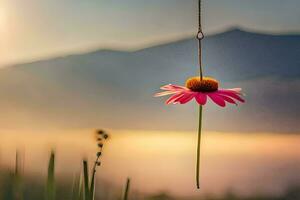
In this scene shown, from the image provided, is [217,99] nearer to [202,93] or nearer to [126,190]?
[202,93]

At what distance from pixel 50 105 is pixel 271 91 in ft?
1.61

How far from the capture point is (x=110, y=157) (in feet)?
3.33

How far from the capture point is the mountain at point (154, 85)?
1.04 metres

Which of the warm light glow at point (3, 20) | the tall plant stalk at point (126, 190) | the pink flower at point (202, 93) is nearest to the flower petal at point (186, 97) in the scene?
the pink flower at point (202, 93)

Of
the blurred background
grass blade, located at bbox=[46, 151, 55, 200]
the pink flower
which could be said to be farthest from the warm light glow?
the pink flower

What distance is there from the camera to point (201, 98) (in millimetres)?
722

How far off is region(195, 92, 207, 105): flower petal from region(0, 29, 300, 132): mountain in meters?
0.31

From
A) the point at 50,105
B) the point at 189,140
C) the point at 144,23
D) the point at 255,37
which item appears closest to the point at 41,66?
the point at 50,105

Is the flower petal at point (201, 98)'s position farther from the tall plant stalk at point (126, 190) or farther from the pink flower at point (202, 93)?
the tall plant stalk at point (126, 190)

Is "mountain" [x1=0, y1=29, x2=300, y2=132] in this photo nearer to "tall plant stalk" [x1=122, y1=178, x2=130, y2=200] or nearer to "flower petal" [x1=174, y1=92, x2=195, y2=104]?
"tall plant stalk" [x1=122, y1=178, x2=130, y2=200]

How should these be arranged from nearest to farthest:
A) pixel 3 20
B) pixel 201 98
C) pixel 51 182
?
pixel 201 98, pixel 51 182, pixel 3 20

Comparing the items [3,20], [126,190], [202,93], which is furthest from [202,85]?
[3,20]

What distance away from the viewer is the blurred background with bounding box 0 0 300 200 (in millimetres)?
1016

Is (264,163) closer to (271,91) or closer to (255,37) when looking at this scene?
(271,91)
